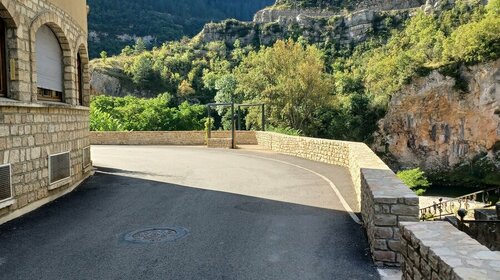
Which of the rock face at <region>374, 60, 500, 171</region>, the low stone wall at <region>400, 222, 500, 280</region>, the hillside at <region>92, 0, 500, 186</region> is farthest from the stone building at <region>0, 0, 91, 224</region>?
the rock face at <region>374, 60, 500, 171</region>

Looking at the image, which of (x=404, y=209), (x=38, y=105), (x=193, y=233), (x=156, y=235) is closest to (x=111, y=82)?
(x=38, y=105)

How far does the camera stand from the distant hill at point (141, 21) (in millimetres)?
121669

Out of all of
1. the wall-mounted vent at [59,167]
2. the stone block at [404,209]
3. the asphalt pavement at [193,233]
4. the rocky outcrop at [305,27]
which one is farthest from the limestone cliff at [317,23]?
the stone block at [404,209]

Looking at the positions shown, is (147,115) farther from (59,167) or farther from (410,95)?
(59,167)

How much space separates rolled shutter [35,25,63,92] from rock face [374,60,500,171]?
45242mm

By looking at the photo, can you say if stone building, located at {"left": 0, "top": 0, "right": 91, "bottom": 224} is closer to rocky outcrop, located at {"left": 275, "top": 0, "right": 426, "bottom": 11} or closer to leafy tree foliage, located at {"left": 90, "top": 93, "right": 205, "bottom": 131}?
leafy tree foliage, located at {"left": 90, "top": 93, "right": 205, "bottom": 131}

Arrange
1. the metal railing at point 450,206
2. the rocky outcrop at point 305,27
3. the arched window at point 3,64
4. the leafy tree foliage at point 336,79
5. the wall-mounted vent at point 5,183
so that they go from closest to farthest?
the wall-mounted vent at point 5,183 → the arched window at point 3,64 → the metal railing at point 450,206 → the leafy tree foliage at point 336,79 → the rocky outcrop at point 305,27

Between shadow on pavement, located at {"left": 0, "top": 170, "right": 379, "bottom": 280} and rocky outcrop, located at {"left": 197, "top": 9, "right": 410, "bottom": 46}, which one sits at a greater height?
rocky outcrop, located at {"left": 197, "top": 9, "right": 410, "bottom": 46}

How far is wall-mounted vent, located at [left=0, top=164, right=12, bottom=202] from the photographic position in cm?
837

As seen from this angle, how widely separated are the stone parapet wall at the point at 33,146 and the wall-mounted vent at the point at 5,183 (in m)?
0.12

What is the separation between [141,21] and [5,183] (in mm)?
139395

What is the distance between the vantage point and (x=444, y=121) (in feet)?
165

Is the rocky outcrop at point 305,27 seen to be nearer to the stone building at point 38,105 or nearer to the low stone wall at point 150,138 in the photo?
the low stone wall at point 150,138

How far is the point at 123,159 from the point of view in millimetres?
20781
